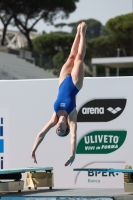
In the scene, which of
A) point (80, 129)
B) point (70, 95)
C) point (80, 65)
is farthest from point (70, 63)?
point (80, 129)

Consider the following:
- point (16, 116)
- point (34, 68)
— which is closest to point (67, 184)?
point (16, 116)

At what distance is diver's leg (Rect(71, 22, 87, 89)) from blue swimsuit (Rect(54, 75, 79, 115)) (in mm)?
84

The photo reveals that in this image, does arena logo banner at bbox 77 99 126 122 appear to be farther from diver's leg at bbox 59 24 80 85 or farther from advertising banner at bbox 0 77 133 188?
diver's leg at bbox 59 24 80 85

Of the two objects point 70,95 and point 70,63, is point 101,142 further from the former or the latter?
point 70,95

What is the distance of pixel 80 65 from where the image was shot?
9773 mm

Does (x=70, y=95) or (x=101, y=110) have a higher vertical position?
(x=70, y=95)

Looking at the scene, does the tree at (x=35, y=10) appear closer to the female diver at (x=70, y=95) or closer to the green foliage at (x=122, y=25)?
the green foliage at (x=122, y=25)

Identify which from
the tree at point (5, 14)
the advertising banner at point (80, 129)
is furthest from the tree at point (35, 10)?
the advertising banner at point (80, 129)

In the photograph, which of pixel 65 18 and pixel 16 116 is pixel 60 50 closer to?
pixel 65 18

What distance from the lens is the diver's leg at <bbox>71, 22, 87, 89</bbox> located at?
31.8 feet

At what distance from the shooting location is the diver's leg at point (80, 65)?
9680 mm

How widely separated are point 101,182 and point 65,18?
59601mm

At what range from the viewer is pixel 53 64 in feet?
141

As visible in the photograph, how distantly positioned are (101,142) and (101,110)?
0.67 m
